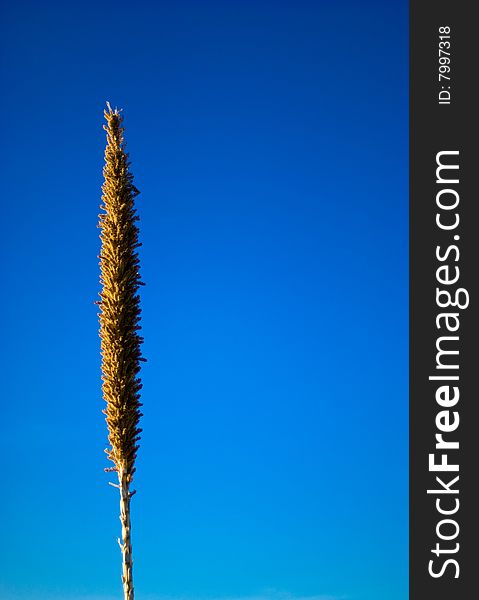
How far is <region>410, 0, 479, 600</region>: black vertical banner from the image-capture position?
2083 cm

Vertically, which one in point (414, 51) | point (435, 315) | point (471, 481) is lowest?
point (471, 481)

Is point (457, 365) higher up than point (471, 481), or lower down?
higher up

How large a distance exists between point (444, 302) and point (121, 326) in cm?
802

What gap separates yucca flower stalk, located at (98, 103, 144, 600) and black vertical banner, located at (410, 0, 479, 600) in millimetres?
6848

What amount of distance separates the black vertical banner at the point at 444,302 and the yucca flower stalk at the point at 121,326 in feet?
22.5

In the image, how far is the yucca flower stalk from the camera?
21125 mm

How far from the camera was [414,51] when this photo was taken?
22906 millimetres

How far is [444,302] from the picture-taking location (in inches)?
850

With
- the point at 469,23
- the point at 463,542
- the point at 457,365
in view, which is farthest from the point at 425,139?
the point at 463,542

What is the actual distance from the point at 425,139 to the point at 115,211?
26.7 ft

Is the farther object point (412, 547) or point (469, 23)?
point (469, 23)

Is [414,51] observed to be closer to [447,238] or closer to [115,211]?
[447,238]

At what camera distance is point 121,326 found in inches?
856

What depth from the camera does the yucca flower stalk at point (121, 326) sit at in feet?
69.3
